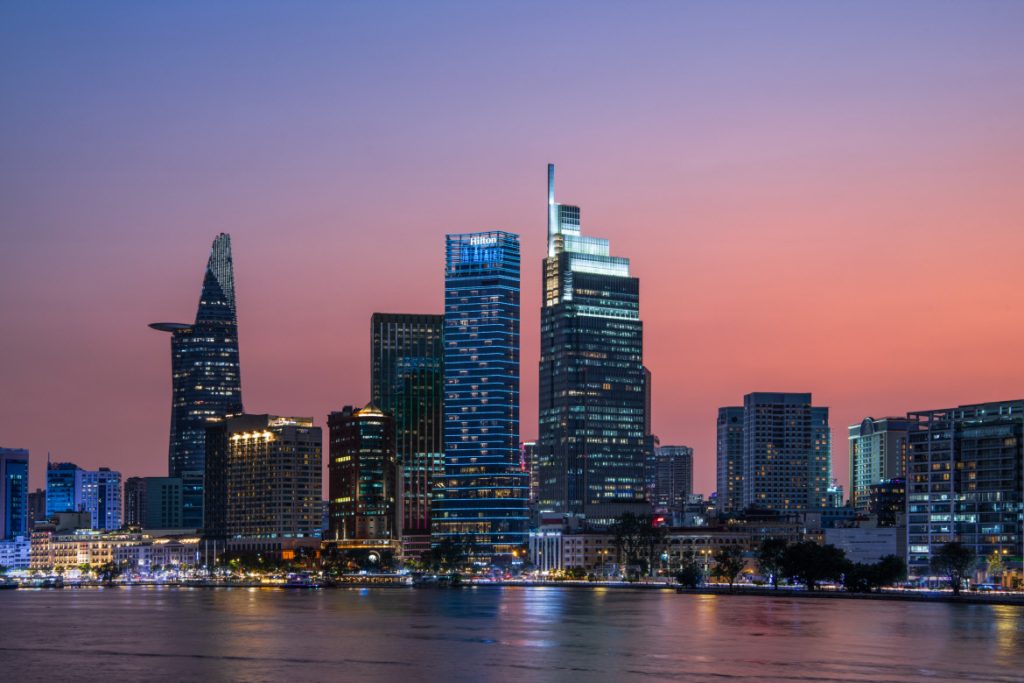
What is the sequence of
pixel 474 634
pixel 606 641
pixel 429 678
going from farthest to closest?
pixel 474 634 < pixel 606 641 < pixel 429 678

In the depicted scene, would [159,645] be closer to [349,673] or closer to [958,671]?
[349,673]

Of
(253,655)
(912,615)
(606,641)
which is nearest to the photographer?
(253,655)

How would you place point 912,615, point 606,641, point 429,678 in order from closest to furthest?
point 429,678 < point 606,641 < point 912,615

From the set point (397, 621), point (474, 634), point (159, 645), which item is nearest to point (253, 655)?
point (159, 645)

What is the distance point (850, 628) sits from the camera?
168250 millimetres

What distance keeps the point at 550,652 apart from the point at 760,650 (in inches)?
771

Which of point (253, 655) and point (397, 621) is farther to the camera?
point (397, 621)

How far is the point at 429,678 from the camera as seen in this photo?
11881 cm

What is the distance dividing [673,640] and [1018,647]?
3349 cm

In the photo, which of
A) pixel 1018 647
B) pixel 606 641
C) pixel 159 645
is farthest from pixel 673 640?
pixel 159 645

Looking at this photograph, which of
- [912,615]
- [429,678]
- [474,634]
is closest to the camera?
[429,678]

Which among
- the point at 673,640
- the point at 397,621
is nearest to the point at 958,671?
the point at 673,640

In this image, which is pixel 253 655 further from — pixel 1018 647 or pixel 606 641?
pixel 1018 647

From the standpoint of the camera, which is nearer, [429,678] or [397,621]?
[429,678]
